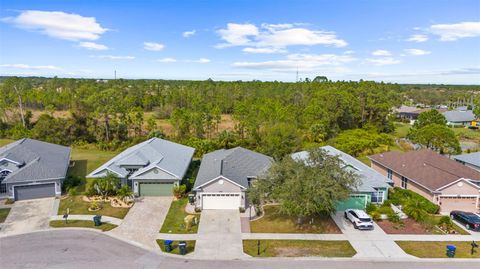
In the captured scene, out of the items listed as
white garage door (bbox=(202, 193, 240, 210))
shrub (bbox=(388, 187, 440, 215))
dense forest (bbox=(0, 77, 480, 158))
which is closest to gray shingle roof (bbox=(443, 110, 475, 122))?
dense forest (bbox=(0, 77, 480, 158))

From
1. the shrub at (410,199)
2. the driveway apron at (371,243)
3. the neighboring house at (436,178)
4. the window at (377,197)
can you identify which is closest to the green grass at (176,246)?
the driveway apron at (371,243)

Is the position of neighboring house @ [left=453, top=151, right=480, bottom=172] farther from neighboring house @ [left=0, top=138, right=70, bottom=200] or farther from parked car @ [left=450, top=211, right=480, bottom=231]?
neighboring house @ [left=0, top=138, right=70, bottom=200]

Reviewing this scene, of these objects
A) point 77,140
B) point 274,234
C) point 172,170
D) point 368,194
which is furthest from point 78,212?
point 77,140

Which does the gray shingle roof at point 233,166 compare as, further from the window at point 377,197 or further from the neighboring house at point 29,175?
the neighboring house at point 29,175

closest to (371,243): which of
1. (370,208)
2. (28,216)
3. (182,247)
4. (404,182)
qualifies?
(370,208)

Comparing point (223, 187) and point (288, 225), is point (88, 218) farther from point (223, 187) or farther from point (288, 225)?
point (288, 225)

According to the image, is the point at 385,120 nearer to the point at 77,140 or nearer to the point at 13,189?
the point at 77,140

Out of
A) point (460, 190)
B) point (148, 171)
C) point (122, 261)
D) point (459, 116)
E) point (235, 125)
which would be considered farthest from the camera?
point (459, 116)
